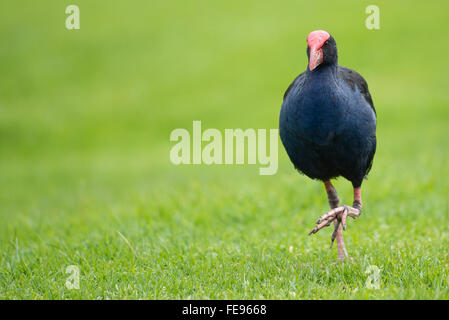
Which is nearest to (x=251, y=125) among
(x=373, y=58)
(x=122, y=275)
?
(x=373, y=58)

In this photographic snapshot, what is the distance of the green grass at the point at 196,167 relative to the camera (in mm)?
4719

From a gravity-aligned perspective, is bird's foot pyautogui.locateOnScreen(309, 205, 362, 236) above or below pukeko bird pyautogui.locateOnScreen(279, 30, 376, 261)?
below

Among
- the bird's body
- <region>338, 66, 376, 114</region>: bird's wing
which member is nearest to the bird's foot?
the bird's body

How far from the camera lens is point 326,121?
4.13 metres

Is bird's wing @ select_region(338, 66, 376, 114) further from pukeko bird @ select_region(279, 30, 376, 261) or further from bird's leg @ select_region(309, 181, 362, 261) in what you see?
bird's leg @ select_region(309, 181, 362, 261)

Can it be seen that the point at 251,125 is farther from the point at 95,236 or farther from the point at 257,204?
the point at 95,236

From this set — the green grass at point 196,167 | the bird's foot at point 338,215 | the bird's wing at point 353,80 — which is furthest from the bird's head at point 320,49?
the green grass at point 196,167

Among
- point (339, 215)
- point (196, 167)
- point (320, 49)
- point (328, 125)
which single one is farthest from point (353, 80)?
point (196, 167)

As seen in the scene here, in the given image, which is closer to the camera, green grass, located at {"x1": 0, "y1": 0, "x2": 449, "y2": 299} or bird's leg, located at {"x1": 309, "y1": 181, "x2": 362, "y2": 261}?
bird's leg, located at {"x1": 309, "y1": 181, "x2": 362, "y2": 261}

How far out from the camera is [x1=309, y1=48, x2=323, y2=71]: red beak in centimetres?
408

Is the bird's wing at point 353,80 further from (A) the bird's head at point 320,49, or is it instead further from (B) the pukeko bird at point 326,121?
(A) the bird's head at point 320,49

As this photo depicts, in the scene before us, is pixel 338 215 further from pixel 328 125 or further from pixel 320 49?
pixel 320 49

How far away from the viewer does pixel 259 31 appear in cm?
1955

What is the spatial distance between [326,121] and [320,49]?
0.56 metres
